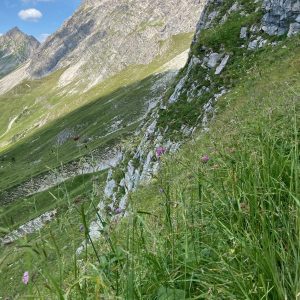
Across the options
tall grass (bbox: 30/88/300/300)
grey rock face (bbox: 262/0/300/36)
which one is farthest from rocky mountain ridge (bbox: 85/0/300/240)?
tall grass (bbox: 30/88/300/300)

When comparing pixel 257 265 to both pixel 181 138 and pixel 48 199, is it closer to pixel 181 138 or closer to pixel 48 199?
pixel 181 138

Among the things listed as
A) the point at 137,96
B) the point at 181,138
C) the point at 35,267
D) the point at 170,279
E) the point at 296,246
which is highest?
the point at 35,267

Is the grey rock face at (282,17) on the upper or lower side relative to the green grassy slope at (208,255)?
lower

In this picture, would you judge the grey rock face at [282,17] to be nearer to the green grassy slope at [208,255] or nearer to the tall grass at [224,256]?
the green grassy slope at [208,255]

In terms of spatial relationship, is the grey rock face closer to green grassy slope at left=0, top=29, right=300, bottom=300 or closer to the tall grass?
green grassy slope at left=0, top=29, right=300, bottom=300

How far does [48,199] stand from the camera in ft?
290

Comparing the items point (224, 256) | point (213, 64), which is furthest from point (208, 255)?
point (213, 64)

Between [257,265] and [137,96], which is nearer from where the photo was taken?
[257,265]

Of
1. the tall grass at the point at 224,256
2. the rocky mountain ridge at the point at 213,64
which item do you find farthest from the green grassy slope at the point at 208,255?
the rocky mountain ridge at the point at 213,64

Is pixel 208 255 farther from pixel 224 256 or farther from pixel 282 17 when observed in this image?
pixel 282 17

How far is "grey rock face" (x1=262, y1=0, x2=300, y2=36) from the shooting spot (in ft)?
89.0

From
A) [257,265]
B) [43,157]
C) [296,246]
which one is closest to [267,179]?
[296,246]

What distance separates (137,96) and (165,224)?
16683 cm

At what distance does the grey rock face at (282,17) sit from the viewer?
27.1 m
